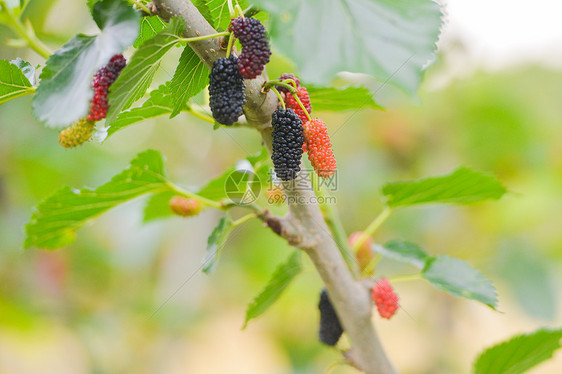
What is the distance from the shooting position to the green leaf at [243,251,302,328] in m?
0.63

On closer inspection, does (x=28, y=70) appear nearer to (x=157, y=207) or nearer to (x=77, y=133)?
(x=77, y=133)

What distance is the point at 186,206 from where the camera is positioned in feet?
2.17

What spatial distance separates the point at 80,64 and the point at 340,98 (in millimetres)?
308

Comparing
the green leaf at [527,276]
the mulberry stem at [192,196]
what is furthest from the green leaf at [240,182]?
the green leaf at [527,276]

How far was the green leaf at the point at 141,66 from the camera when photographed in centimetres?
36

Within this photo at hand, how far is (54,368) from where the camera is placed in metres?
2.22

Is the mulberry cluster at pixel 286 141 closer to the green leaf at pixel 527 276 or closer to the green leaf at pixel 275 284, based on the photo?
the green leaf at pixel 275 284

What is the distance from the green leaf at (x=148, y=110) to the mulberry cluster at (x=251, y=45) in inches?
5.4

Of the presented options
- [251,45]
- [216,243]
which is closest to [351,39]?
[251,45]

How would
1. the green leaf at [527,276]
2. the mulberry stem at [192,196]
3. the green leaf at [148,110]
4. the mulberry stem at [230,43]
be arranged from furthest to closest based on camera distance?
the green leaf at [527,276] → the mulberry stem at [192,196] → the green leaf at [148,110] → the mulberry stem at [230,43]

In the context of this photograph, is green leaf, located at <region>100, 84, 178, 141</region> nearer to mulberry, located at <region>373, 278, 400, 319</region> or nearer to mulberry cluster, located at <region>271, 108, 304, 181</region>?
mulberry cluster, located at <region>271, 108, 304, 181</region>

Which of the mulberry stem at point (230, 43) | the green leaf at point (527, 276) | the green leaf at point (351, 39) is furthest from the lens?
the green leaf at point (527, 276)

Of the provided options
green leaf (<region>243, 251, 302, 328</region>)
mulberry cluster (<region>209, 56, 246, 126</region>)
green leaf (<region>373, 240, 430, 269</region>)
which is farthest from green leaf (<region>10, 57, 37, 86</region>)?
green leaf (<region>373, 240, 430, 269</region>)

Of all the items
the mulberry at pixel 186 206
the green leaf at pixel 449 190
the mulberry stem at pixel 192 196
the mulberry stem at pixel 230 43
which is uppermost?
the mulberry stem at pixel 230 43
